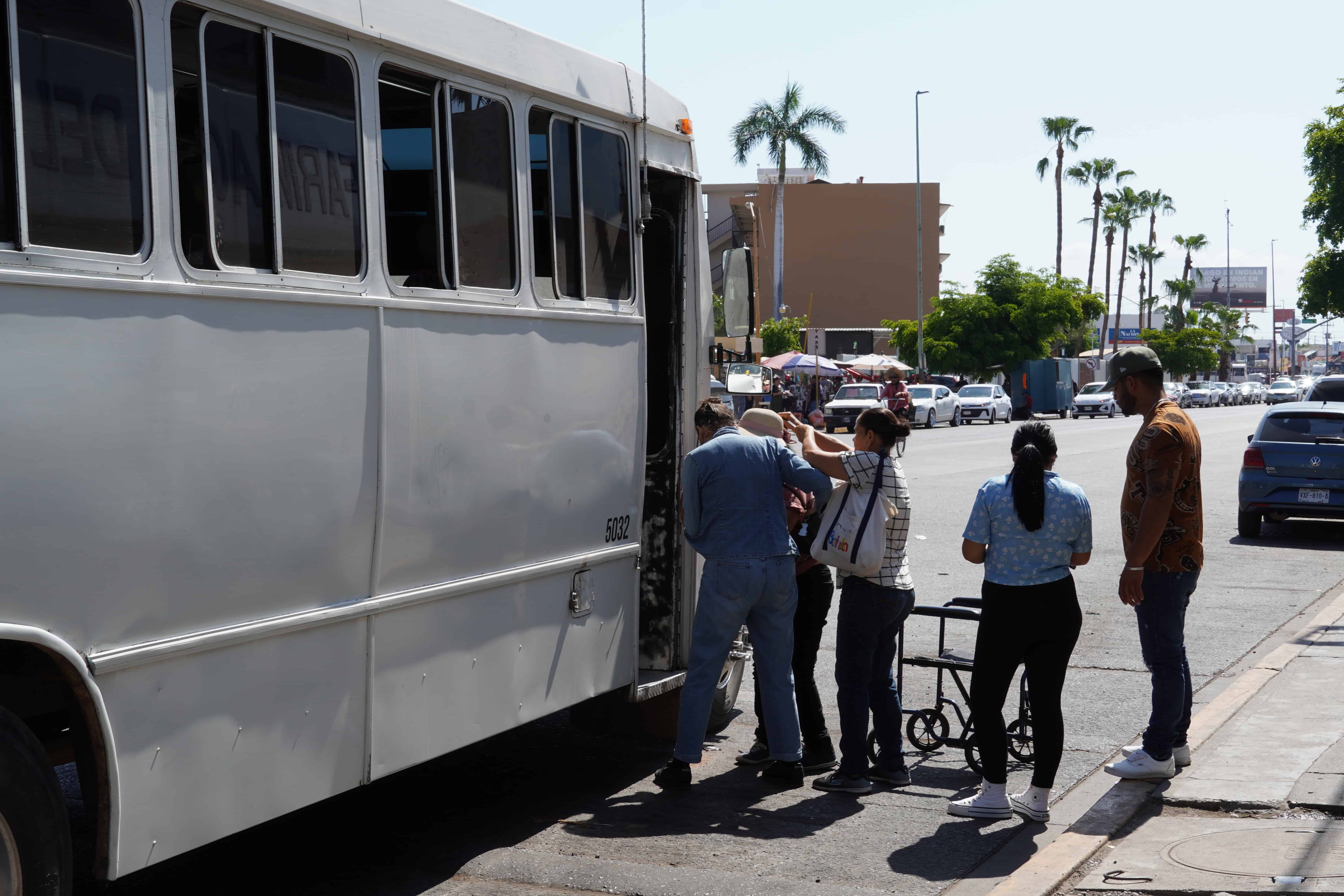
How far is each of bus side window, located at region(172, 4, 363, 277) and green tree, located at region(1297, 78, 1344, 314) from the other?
30.5m

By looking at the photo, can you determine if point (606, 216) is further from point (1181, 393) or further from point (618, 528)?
point (1181, 393)

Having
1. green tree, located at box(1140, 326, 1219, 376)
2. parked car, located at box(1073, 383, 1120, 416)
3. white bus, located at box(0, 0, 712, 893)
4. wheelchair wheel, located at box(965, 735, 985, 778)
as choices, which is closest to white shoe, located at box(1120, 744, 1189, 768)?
wheelchair wheel, located at box(965, 735, 985, 778)

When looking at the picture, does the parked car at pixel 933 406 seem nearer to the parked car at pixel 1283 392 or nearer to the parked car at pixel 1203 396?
the parked car at pixel 1203 396

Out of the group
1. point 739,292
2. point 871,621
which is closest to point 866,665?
point 871,621

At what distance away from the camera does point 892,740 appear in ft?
22.0

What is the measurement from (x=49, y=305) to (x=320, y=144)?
1.25 m

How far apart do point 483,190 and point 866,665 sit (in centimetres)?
265

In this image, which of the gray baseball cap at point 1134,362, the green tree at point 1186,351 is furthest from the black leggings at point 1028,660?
the green tree at point 1186,351

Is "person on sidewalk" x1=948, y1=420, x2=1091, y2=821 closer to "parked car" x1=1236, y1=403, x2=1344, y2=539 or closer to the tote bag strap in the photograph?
the tote bag strap

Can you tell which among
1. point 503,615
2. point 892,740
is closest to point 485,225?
point 503,615

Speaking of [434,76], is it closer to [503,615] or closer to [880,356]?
[503,615]

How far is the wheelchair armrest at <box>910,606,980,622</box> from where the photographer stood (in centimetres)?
672

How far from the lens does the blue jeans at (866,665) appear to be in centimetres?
638

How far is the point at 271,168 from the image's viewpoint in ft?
14.4
